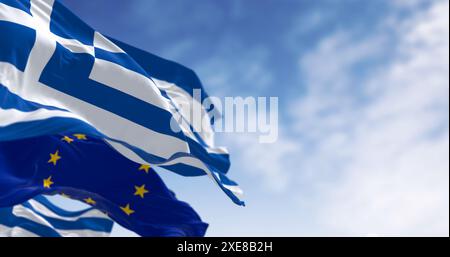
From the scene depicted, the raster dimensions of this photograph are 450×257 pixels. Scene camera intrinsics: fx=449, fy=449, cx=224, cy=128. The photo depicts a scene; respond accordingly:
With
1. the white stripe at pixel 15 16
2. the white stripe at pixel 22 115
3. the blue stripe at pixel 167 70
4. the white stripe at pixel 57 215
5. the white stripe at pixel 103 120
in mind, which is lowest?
the white stripe at pixel 22 115

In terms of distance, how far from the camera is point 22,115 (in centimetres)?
591

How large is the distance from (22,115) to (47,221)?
697 centimetres

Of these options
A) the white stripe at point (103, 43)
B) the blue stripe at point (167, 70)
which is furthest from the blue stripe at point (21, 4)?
the blue stripe at point (167, 70)

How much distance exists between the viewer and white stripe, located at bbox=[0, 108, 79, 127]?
5652 millimetres

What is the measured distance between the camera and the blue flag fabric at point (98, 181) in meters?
7.81

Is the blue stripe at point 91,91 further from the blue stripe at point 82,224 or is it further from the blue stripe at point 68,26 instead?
the blue stripe at point 82,224

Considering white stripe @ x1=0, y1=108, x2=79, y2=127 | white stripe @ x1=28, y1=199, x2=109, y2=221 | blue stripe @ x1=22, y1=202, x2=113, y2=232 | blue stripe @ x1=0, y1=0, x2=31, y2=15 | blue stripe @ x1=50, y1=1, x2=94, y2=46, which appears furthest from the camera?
blue stripe @ x1=22, y1=202, x2=113, y2=232

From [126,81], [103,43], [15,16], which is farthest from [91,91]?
[15,16]

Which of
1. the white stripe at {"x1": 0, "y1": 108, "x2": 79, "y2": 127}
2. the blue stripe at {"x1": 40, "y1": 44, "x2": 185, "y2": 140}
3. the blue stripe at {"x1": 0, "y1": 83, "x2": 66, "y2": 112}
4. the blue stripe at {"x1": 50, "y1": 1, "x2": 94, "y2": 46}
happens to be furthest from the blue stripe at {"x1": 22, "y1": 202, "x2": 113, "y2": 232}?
the blue stripe at {"x1": 0, "y1": 83, "x2": 66, "y2": 112}

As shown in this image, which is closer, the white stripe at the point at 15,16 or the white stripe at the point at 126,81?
the white stripe at the point at 15,16

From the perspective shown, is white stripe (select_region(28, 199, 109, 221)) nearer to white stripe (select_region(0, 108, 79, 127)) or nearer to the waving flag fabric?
the waving flag fabric

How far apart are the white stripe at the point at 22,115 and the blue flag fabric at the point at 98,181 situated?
6.20ft
